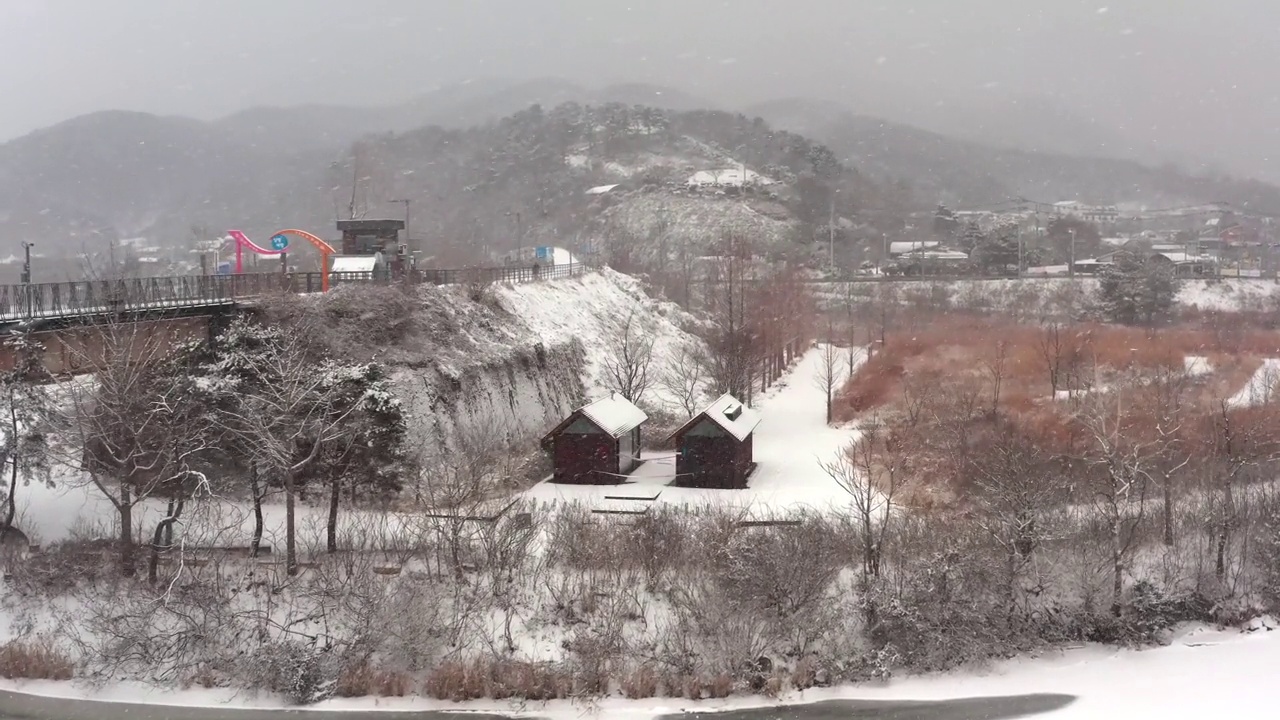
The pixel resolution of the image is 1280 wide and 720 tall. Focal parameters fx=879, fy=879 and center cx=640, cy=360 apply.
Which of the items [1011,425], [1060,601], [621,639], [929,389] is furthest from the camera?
[929,389]

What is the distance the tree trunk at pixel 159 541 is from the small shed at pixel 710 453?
1375 centimetres

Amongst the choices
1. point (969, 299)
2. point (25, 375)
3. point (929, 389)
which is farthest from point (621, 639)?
point (969, 299)

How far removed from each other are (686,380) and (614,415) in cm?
1323

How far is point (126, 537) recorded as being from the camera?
19.0 m


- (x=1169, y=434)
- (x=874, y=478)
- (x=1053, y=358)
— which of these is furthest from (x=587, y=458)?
(x=1053, y=358)

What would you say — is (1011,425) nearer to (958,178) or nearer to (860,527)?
(860,527)

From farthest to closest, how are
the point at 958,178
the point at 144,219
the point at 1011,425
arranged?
the point at 958,178, the point at 144,219, the point at 1011,425

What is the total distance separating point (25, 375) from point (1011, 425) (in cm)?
2733

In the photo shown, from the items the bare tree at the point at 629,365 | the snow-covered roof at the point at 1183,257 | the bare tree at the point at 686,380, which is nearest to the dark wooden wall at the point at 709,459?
the bare tree at the point at 629,365

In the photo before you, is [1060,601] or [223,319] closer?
[1060,601]

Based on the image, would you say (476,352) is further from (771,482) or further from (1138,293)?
(1138,293)

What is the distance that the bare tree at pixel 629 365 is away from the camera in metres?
35.9

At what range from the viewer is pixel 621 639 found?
57.4 feet

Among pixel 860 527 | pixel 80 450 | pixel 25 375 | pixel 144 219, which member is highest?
pixel 144 219
